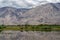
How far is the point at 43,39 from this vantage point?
77062 millimetres
